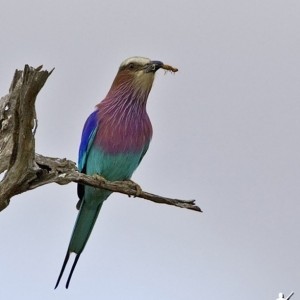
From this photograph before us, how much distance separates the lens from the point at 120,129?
21.1ft

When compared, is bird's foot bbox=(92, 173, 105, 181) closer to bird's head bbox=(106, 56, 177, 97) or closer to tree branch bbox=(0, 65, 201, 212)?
tree branch bbox=(0, 65, 201, 212)

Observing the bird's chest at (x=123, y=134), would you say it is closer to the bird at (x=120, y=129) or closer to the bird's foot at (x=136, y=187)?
the bird at (x=120, y=129)

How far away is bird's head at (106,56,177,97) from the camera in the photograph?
20.5 feet

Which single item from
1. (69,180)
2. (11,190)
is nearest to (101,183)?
(69,180)

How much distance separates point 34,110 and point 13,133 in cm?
20

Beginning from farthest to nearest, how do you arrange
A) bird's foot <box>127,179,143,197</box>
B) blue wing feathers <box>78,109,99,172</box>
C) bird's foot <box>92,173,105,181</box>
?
blue wing feathers <box>78,109,99,172</box> < bird's foot <box>92,173,105,181</box> < bird's foot <box>127,179,143,197</box>

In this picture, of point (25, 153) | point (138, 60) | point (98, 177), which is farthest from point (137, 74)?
point (25, 153)

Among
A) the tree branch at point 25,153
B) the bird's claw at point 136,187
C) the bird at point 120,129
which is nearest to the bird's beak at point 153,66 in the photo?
the bird at point 120,129

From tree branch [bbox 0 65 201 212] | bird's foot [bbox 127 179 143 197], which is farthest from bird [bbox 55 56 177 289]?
tree branch [bbox 0 65 201 212]

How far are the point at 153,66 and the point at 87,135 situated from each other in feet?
2.59

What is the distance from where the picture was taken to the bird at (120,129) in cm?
635

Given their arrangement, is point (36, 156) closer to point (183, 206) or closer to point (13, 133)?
point (13, 133)

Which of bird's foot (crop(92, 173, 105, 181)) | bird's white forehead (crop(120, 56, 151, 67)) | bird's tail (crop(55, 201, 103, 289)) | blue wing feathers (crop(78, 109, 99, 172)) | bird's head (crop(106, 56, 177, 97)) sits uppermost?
bird's white forehead (crop(120, 56, 151, 67))

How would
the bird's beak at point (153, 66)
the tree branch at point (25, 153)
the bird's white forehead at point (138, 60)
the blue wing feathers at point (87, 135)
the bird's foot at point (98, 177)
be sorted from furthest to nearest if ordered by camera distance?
the blue wing feathers at point (87, 135), the bird's white forehead at point (138, 60), the bird's beak at point (153, 66), the bird's foot at point (98, 177), the tree branch at point (25, 153)
